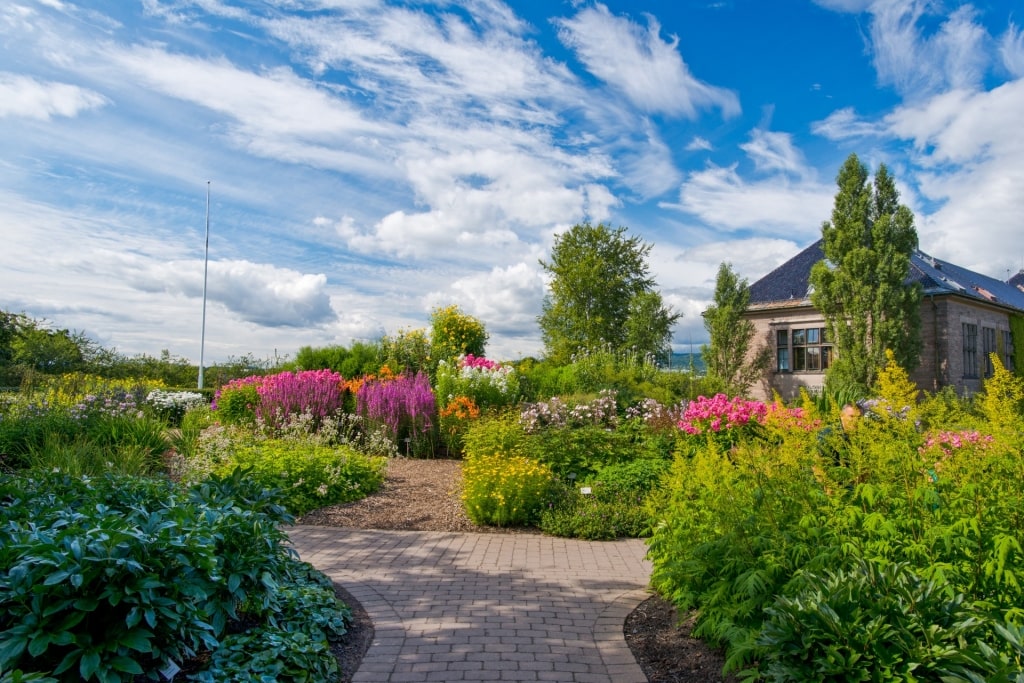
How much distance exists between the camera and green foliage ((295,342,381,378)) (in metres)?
16.0

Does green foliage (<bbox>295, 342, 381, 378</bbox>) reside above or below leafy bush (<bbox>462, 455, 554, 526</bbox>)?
above

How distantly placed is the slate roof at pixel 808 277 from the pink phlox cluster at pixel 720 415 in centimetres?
1517

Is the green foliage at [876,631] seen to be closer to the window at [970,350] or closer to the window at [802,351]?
the window at [802,351]

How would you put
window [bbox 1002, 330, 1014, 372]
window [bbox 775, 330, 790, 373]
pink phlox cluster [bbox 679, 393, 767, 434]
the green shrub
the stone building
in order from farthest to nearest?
window [bbox 1002, 330, 1014, 372]
window [bbox 775, 330, 790, 373]
the stone building
pink phlox cluster [bbox 679, 393, 767, 434]
the green shrub

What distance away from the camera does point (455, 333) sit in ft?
59.9

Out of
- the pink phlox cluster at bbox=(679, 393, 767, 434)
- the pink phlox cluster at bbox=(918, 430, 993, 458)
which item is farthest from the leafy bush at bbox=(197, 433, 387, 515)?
the pink phlox cluster at bbox=(918, 430, 993, 458)

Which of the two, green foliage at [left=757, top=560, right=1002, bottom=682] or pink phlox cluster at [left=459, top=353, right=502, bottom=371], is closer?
green foliage at [left=757, top=560, right=1002, bottom=682]

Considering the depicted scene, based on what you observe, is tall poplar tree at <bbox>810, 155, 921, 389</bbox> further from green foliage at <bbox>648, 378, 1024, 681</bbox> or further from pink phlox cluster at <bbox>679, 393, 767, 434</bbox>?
green foliage at <bbox>648, 378, 1024, 681</bbox>

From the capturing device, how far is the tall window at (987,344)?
2234 centimetres

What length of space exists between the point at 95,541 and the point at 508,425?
6.41 meters

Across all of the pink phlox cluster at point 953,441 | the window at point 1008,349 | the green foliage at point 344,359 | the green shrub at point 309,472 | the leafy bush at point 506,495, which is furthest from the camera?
the window at point 1008,349

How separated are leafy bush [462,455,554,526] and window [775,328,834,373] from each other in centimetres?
1797

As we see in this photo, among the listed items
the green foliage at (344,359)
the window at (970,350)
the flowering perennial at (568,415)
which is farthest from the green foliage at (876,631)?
the window at (970,350)

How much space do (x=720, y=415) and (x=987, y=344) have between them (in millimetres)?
20252
